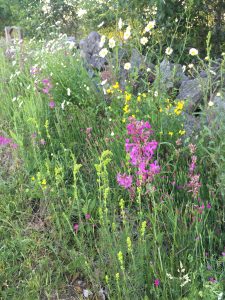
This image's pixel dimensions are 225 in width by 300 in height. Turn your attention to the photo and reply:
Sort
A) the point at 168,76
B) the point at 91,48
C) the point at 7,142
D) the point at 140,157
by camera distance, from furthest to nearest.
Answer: the point at 91,48
the point at 168,76
the point at 7,142
the point at 140,157

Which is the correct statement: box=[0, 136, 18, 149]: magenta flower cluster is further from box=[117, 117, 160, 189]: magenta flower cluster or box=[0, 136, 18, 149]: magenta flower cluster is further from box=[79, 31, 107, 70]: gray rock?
box=[79, 31, 107, 70]: gray rock

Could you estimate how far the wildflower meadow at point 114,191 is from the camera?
183 cm

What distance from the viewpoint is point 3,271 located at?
214 cm

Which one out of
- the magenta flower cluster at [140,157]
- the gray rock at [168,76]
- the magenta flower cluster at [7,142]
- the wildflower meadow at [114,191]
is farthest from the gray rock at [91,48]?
the magenta flower cluster at [140,157]

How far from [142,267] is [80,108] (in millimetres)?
2210

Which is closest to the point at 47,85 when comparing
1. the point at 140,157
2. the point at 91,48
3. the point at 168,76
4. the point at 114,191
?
the point at 168,76

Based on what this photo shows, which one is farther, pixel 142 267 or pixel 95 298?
pixel 95 298

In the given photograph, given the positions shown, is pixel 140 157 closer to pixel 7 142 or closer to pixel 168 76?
pixel 7 142

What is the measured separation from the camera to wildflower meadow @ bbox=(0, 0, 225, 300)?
183cm

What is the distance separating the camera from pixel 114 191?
95.3 inches

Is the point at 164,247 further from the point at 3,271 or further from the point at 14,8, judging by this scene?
the point at 14,8

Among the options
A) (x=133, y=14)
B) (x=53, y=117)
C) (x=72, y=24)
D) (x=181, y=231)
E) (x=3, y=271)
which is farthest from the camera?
(x=72, y=24)

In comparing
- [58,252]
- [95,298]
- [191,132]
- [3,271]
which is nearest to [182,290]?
[95,298]

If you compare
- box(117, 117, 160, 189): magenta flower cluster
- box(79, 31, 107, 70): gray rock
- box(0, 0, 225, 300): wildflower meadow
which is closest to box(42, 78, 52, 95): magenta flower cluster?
box(0, 0, 225, 300): wildflower meadow
